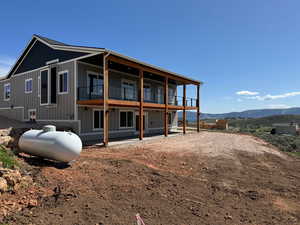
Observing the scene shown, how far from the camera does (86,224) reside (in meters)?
3.52

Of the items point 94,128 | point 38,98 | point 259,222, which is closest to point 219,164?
point 259,222

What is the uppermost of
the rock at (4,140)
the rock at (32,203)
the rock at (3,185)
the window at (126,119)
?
the window at (126,119)

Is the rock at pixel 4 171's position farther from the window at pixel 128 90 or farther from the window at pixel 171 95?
the window at pixel 171 95

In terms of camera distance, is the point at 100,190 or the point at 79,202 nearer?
the point at 79,202

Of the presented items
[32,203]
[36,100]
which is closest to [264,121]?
[36,100]

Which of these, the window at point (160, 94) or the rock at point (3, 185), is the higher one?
the window at point (160, 94)

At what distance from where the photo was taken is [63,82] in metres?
14.1

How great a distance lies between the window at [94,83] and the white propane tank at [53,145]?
796 cm

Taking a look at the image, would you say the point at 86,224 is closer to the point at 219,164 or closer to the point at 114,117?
the point at 219,164

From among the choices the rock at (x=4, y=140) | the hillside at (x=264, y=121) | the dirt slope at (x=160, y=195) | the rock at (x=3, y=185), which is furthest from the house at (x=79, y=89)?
the hillside at (x=264, y=121)

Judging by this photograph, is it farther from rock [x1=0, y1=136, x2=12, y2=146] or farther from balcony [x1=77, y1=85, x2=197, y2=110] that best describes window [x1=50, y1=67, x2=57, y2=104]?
rock [x1=0, y1=136, x2=12, y2=146]

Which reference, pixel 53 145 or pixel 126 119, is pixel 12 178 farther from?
pixel 126 119

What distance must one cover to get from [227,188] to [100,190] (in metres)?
3.85

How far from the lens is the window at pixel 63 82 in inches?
549
